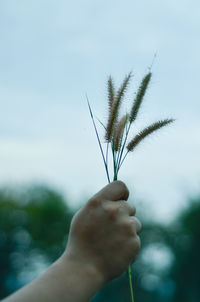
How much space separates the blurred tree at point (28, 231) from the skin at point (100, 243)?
4104 centimetres

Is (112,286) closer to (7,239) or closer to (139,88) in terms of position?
(7,239)

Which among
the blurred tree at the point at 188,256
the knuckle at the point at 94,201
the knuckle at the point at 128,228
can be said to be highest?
the knuckle at the point at 94,201

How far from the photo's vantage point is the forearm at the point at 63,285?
2420mm

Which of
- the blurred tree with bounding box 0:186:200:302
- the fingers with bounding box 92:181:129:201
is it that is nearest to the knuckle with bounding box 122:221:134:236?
the fingers with bounding box 92:181:129:201

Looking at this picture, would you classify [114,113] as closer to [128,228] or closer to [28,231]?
[128,228]

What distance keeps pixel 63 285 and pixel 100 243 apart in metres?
0.27

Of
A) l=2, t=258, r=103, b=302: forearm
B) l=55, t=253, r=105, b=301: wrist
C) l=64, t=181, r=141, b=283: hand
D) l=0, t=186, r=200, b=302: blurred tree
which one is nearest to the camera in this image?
l=2, t=258, r=103, b=302: forearm

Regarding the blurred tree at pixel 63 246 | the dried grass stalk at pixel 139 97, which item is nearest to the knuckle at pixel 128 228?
the dried grass stalk at pixel 139 97

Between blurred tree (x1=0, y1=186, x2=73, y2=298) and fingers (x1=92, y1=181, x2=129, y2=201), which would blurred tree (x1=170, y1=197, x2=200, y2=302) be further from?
fingers (x1=92, y1=181, x2=129, y2=201)

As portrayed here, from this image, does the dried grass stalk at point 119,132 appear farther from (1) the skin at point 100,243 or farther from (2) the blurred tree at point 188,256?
(2) the blurred tree at point 188,256

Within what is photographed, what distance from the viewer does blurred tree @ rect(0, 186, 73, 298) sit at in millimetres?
44250

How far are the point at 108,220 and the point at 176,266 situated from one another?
46958mm

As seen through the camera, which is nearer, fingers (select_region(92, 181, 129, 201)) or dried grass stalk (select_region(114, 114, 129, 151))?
fingers (select_region(92, 181, 129, 201))

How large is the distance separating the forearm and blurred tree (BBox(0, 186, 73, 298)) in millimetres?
41090
